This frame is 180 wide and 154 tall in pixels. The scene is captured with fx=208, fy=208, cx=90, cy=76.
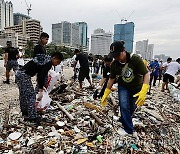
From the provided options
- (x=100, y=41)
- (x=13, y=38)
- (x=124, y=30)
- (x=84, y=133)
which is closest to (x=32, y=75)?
(x=84, y=133)

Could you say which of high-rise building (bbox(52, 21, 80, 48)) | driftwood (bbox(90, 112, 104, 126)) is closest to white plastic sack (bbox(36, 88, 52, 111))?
driftwood (bbox(90, 112, 104, 126))

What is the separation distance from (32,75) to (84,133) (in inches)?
51.1

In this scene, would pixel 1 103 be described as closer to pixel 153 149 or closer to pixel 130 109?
pixel 130 109

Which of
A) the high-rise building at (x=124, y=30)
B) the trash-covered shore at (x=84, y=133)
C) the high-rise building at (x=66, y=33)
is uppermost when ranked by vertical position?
the high-rise building at (x=66, y=33)

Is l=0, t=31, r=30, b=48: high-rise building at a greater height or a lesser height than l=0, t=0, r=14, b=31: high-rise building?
lesser

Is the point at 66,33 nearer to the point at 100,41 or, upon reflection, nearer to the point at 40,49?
the point at 100,41

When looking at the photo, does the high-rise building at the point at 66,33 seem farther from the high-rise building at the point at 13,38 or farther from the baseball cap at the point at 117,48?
the baseball cap at the point at 117,48

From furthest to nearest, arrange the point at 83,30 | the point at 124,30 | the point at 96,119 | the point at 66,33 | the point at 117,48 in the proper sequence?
1. the point at 83,30
2. the point at 66,33
3. the point at 124,30
4. the point at 96,119
5. the point at 117,48

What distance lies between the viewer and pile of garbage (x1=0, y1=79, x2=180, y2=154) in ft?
9.79

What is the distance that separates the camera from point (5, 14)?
110062mm

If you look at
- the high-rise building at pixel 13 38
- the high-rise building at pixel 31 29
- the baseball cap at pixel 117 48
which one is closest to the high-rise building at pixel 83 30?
the high-rise building at pixel 31 29

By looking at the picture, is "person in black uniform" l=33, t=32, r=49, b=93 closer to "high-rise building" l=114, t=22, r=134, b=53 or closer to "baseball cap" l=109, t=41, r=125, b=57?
"baseball cap" l=109, t=41, r=125, b=57

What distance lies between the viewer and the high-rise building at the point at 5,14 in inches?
4176

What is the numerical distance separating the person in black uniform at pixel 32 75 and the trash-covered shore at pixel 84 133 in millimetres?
290
